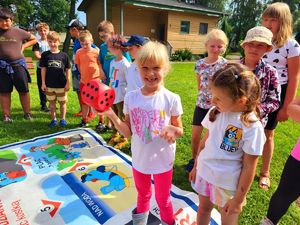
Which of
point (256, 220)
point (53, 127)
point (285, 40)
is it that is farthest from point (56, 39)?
point (256, 220)

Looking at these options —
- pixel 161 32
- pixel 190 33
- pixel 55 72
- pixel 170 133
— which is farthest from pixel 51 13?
pixel 170 133

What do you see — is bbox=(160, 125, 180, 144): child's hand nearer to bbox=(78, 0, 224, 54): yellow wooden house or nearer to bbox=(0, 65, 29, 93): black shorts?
bbox=(0, 65, 29, 93): black shorts

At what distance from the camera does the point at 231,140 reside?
5.20ft

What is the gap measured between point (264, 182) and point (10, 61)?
451 cm

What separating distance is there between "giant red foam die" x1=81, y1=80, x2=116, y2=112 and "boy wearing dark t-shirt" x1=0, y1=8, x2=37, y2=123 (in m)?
3.61

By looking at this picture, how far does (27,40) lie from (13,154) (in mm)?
2655

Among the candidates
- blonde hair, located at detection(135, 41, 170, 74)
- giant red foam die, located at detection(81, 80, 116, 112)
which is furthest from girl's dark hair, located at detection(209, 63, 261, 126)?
giant red foam die, located at detection(81, 80, 116, 112)

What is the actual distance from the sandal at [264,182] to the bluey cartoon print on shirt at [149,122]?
1.73 metres

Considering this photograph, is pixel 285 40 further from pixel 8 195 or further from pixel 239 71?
pixel 8 195

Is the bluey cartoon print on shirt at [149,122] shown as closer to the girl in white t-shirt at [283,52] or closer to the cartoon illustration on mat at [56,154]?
the girl in white t-shirt at [283,52]

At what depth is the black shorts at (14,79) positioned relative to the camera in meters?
4.61

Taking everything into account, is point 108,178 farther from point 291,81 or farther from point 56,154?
point 291,81

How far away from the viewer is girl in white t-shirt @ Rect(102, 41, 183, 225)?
1.78m

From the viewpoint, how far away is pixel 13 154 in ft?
11.3
